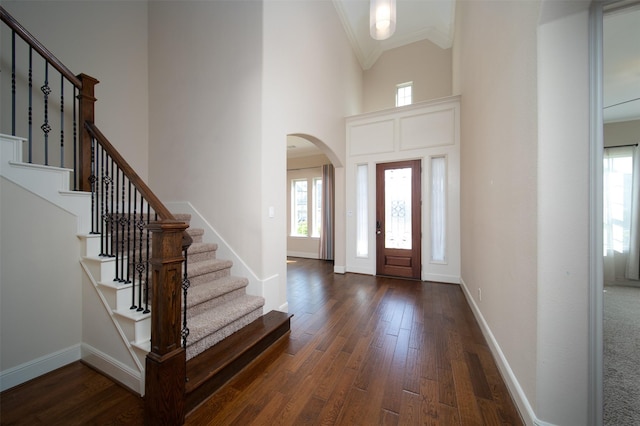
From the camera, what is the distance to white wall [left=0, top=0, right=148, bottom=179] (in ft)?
Result: 8.91

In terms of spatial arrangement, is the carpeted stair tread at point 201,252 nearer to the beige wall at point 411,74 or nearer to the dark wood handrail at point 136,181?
the dark wood handrail at point 136,181

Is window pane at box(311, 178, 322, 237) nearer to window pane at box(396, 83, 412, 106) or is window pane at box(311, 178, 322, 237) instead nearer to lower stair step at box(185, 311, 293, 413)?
window pane at box(396, 83, 412, 106)

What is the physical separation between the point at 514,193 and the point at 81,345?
12.1ft

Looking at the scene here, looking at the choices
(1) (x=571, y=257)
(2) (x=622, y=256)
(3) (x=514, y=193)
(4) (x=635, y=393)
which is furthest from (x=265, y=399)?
(2) (x=622, y=256)

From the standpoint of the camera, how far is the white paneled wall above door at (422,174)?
3977 mm

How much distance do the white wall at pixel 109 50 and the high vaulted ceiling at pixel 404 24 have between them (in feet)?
11.5

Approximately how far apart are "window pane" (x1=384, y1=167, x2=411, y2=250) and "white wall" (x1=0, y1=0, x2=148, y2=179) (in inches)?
166

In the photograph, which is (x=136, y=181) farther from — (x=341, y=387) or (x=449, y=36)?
Result: (x=449, y=36)

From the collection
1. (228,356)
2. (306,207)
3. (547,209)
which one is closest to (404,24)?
(306,207)

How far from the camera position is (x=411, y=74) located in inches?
220

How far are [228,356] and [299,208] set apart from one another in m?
5.22

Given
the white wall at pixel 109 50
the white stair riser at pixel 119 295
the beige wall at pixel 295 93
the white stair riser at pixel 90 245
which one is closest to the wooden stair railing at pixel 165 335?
the white stair riser at pixel 119 295

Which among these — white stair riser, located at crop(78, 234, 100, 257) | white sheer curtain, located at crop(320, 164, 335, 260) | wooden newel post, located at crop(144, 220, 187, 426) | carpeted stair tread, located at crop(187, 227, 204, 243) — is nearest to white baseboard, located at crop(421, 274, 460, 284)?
white sheer curtain, located at crop(320, 164, 335, 260)

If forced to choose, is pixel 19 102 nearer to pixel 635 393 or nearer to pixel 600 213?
pixel 600 213
